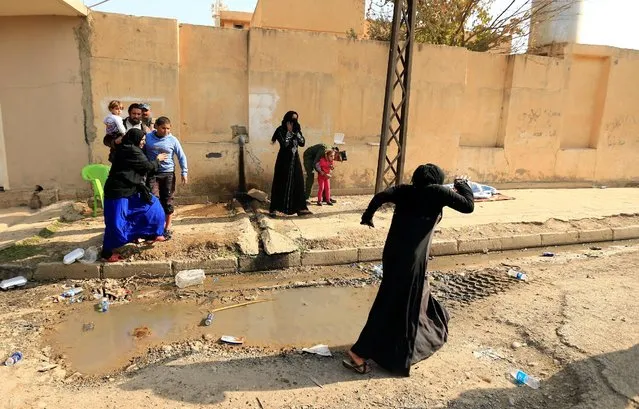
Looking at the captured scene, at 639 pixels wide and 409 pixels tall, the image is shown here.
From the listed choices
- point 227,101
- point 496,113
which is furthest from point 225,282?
point 496,113

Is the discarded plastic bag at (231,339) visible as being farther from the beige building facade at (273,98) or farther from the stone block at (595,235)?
the stone block at (595,235)

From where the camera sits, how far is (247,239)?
6.61m

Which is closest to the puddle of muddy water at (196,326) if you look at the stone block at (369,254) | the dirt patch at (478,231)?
the stone block at (369,254)

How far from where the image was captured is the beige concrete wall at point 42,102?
784cm

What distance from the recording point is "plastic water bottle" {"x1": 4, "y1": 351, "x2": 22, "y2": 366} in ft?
12.5

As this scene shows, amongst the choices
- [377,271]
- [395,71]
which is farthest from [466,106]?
[377,271]

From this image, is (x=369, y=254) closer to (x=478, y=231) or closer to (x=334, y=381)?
(x=478, y=231)

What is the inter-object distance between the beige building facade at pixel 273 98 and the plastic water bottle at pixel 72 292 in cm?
Answer: 356

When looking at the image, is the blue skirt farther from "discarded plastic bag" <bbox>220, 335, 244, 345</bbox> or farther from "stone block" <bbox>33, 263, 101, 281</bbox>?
"discarded plastic bag" <bbox>220, 335, 244, 345</bbox>

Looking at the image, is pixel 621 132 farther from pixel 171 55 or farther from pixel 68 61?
pixel 68 61

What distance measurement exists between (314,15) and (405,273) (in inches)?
449

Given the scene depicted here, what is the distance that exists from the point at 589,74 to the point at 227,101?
9.35m

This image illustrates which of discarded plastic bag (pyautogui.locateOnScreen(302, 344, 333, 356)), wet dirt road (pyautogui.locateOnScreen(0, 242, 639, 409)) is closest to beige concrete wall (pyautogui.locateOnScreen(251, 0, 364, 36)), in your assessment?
wet dirt road (pyautogui.locateOnScreen(0, 242, 639, 409))

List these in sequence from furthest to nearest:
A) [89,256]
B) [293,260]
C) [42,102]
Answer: [42,102], [293,260], [89,256]
